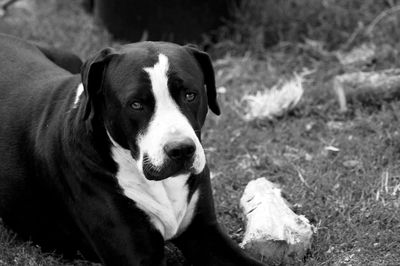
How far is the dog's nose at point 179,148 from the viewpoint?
10.2 feet

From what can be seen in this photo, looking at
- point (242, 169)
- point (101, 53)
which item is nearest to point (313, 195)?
point (242, 169)

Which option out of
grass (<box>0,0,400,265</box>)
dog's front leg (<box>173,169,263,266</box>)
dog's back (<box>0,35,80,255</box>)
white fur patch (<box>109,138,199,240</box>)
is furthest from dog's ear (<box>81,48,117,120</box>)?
grass (<box>0,0,400,265</box>)

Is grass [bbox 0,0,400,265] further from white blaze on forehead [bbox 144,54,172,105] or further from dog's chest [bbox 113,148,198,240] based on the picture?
white blaze on forehead [bbox 144,54,172,105]

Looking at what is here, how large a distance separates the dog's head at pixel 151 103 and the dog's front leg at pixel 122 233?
260mm

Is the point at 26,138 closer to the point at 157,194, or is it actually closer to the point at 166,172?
the point at 157,194

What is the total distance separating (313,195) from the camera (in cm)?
430

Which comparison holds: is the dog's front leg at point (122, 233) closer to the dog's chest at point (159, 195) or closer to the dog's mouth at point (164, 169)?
the dog's chest at point (159, 195)

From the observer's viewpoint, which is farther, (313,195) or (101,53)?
(313,195)

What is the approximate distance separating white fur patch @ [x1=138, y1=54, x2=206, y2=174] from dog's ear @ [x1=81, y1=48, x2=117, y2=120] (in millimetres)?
223

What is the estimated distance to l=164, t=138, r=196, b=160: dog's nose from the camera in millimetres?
3105

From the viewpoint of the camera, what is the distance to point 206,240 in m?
3.66

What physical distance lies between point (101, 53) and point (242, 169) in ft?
5.14

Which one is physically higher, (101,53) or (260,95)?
(101,53)

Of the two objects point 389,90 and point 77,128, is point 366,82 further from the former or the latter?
point 77,128
